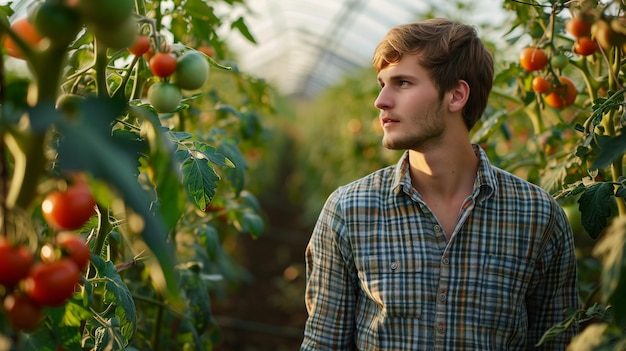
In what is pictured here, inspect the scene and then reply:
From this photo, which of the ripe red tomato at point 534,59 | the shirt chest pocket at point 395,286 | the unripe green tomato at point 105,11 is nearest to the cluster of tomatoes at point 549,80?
the ripe red tomato at point 534,59

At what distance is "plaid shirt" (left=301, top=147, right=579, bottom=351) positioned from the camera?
5.40 ft

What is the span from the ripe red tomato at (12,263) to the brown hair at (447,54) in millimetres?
1232

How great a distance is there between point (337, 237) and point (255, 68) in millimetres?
14554

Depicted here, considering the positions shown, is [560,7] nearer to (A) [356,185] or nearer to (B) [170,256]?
(A) [356,185]

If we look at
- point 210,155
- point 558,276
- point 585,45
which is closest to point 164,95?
point 210,155

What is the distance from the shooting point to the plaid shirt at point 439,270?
165cm

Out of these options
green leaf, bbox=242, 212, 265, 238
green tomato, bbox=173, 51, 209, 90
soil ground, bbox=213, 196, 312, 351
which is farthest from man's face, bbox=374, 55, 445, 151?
soil ground, bbox=213, 196, 312, 351

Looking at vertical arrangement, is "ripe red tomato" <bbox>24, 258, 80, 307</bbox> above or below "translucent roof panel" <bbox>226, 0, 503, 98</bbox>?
below

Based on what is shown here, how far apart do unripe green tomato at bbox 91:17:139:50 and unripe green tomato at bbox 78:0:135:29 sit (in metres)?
0.01

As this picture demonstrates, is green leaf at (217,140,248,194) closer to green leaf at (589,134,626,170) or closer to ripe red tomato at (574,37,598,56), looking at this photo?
ripe red tomato at (574,37,598,56)

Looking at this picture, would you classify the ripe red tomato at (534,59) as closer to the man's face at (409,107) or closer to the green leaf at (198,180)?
the man's face at (409,107)

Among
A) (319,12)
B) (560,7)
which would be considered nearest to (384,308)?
(560,7)

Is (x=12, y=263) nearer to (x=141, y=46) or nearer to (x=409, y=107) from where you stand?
(x=141, y=46)

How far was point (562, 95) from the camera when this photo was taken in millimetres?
1861
